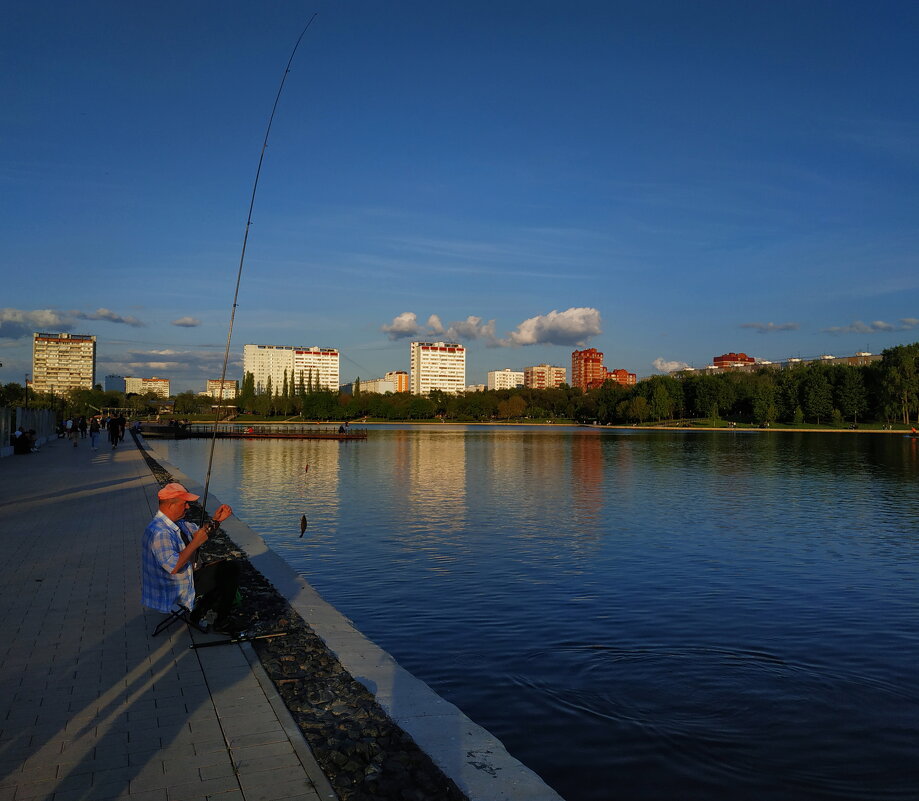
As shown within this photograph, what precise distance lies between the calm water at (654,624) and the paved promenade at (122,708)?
2.30m

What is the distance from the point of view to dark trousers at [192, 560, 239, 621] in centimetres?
741

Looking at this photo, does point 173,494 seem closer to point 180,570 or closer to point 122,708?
point 180,570

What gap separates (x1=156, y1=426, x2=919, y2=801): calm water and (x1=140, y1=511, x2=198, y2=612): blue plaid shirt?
266cm

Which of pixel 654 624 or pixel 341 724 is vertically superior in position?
pixel 341 724

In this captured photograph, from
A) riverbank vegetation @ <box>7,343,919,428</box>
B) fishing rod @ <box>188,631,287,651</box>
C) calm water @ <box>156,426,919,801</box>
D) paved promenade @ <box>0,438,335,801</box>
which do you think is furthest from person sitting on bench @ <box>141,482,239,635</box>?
riverbank vegetation @ <box>7,343,919,428</box>

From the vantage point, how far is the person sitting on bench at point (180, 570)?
6.95m

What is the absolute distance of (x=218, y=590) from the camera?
7410 millimetres

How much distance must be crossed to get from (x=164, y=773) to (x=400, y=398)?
183469 mm

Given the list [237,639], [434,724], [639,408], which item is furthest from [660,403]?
[434,724]

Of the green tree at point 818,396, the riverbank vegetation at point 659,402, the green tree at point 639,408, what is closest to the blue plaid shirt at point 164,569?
the riverbank vegetation at point 659,402

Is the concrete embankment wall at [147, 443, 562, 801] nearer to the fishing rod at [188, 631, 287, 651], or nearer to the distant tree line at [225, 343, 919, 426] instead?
the fishing rod at [188, 631, 287, 651]

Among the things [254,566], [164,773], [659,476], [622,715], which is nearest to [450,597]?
[254,566]

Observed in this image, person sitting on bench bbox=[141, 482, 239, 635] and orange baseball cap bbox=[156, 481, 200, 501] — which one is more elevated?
Answer: orange baseball cap bbox=[156, 481, 200, 501]

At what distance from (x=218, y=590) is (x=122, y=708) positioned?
2046 millimetres
